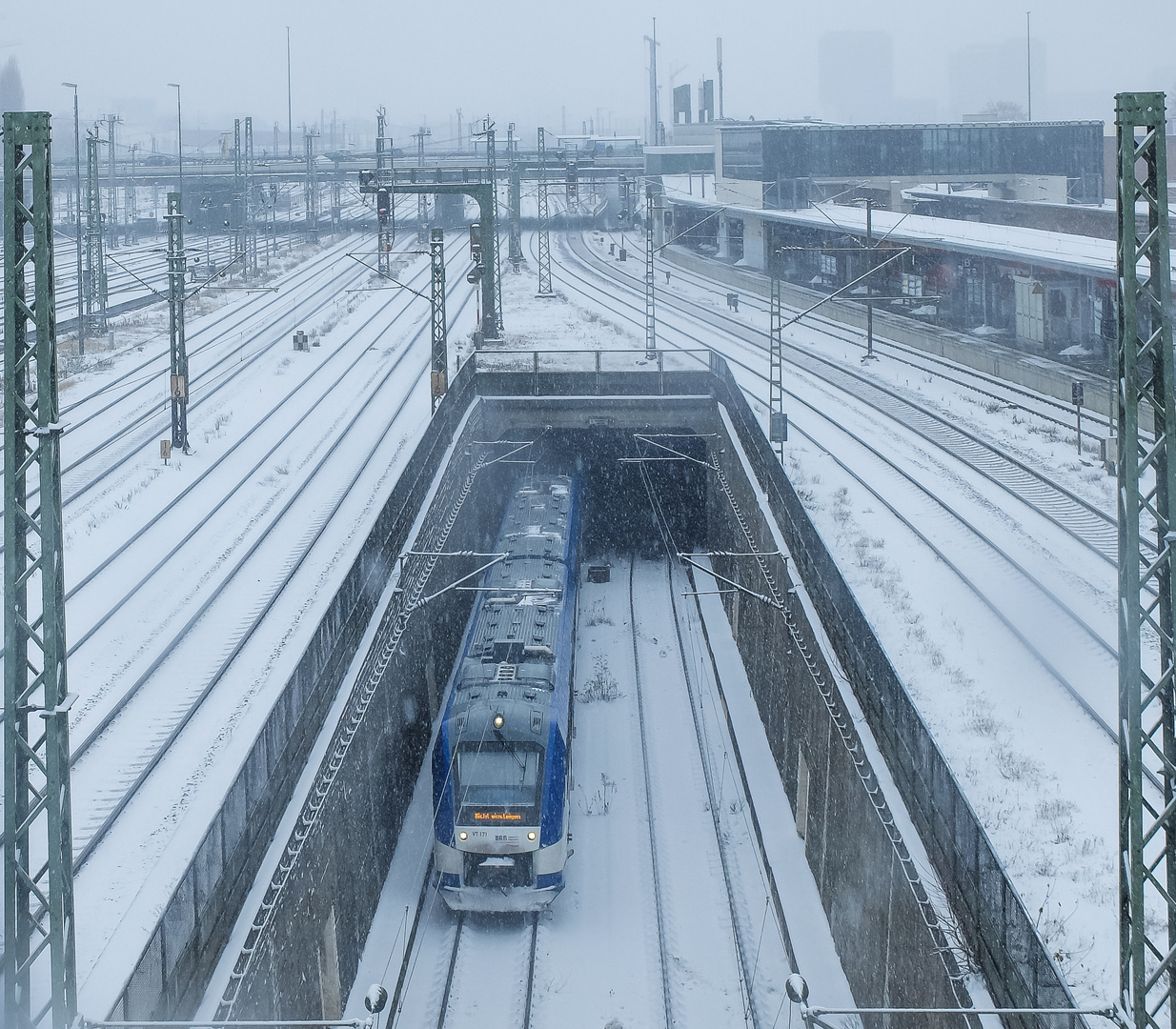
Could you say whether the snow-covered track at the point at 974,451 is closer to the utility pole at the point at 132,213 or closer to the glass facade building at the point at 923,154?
the glass facade building at the point at 923,154

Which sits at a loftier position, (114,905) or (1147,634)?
(1147,634)

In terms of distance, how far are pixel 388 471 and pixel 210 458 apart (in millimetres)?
3783

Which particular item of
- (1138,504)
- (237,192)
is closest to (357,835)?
(1138,504)

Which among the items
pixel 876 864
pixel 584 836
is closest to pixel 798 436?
pixel 584 836

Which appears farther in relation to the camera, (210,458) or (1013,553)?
(210,458)

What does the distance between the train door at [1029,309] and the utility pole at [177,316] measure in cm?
2354

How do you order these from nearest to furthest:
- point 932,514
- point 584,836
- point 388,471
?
point 584,836
point 932,514
point 388,471

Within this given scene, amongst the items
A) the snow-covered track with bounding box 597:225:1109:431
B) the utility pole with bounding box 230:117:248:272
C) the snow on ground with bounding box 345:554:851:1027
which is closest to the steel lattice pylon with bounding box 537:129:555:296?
the snow-covered track with bounding box 597:225:1109:431

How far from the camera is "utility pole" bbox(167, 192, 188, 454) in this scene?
23141mm

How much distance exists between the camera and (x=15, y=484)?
23.9ft

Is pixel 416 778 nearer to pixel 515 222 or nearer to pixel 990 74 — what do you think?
pixel 515 222

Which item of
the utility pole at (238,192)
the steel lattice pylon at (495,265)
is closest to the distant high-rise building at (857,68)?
the utility pole at (238,192)

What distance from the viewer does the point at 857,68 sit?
177500 millimetres

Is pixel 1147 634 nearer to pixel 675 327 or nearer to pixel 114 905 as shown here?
pixel 114 905
